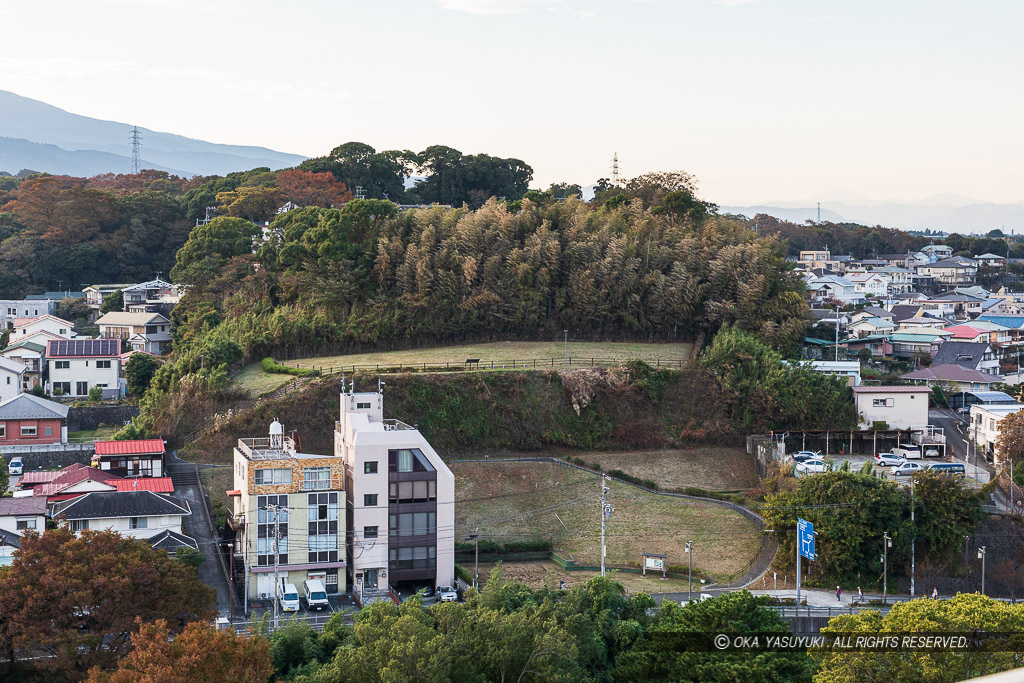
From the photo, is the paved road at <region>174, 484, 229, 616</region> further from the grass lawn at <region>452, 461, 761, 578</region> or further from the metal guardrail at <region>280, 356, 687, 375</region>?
the metal guardrail at <region>280, 356, 687, 375</region>

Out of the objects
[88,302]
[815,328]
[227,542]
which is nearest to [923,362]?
[815,328]

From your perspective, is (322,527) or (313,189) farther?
(313,189)

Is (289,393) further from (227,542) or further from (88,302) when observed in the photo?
(88,302)

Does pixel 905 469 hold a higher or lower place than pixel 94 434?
higher

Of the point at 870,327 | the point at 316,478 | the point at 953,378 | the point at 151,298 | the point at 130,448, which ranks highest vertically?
the point at 151,298

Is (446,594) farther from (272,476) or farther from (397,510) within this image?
(272,476)

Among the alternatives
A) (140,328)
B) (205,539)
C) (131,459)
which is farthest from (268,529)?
(140,328)

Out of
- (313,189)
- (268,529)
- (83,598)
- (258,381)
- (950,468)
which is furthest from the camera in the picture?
(313,189)
